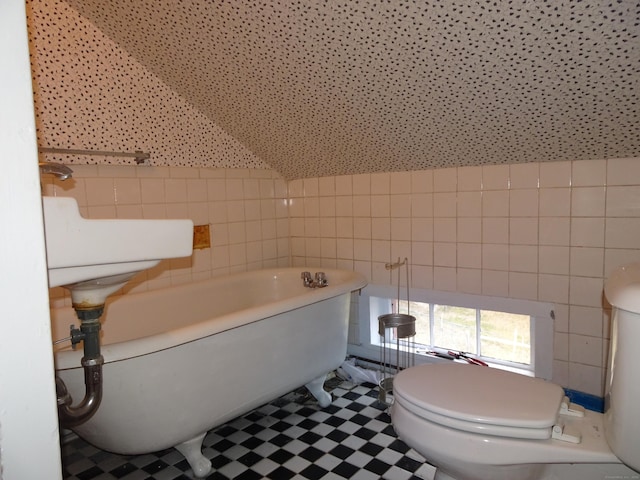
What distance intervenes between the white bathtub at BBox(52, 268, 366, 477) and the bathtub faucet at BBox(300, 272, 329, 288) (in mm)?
102

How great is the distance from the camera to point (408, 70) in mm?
1840

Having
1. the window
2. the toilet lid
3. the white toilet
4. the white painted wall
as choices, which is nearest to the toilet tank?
the white toilet

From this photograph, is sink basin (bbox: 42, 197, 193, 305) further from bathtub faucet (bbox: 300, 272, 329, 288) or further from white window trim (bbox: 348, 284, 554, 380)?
white window trim (bbox: 348, 284, 554, 380)

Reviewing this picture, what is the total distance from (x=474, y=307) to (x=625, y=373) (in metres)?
1.38

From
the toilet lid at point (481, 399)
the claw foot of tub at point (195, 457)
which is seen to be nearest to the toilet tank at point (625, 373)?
the toilet lid at point (481, 399)

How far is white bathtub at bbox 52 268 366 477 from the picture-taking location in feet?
4.99

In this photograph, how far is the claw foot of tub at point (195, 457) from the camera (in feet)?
5.87

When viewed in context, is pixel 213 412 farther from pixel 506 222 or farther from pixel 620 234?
pixel 620 234

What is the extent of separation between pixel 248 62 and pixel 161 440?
1.67 meters

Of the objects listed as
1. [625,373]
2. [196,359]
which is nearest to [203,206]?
[196,359]

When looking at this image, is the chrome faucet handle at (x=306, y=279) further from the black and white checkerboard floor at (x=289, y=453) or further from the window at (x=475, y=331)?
the black and white checkerboard floor at (x=289, y=453)

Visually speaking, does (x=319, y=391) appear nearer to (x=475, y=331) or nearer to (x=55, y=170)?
(x=475, y=331)

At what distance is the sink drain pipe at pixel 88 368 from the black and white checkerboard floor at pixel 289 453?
0.80 m

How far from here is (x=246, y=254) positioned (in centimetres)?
301
